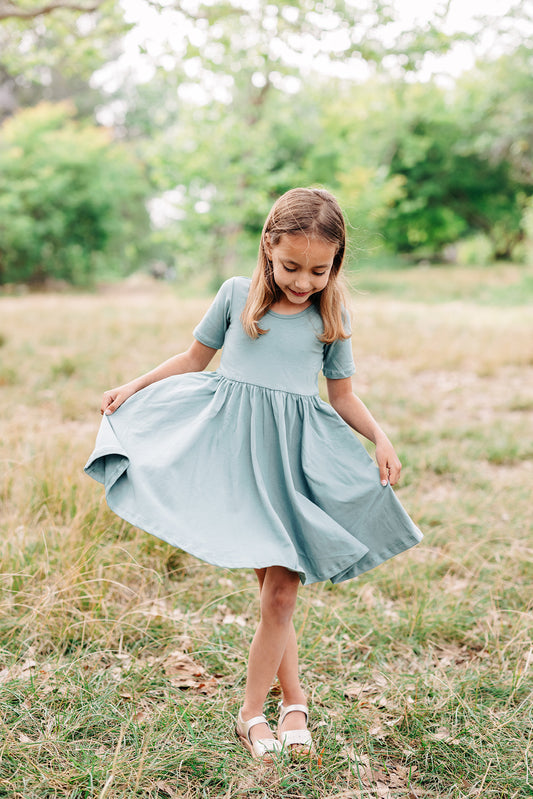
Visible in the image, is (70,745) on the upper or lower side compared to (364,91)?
lower

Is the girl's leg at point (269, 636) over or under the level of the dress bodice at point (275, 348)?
under

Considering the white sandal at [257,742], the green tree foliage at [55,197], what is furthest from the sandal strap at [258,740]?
the green tree foliage at [55,197]

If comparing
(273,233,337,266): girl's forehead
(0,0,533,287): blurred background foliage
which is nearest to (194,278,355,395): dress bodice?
(273,233,337,266): girl's forehead

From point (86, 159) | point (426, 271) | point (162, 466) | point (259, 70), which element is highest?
point (259, 70)

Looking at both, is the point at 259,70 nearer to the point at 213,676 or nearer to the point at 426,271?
the point at 426,271

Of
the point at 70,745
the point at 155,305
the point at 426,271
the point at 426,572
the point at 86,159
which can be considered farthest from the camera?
the point at 426,271

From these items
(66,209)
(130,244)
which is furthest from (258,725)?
(130,244)

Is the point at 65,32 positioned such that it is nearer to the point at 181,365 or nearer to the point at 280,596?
the point at 181,365

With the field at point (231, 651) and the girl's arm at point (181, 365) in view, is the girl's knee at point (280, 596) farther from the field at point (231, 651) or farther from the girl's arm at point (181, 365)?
the girl's arm at point (181, 365)

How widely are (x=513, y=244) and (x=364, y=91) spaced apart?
807 centimetres

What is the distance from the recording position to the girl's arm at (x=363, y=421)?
209cm

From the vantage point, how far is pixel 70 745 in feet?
6.31

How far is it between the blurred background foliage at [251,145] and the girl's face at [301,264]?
5918 millimetres

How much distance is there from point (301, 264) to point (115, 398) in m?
0.73
